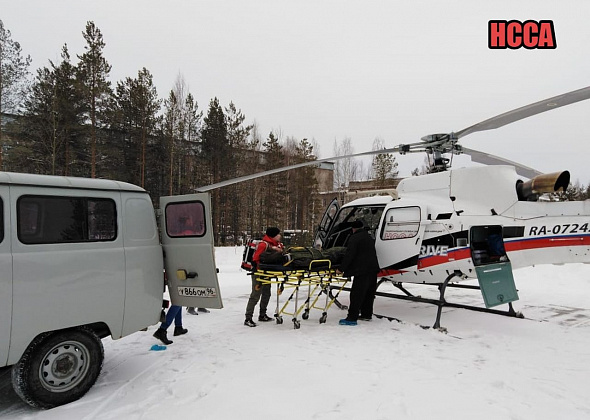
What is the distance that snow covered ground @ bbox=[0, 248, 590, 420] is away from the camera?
11.1 ft

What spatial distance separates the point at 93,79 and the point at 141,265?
1853 cm

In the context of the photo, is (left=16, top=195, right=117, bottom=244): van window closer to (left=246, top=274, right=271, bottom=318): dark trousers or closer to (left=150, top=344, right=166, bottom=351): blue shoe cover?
(left=150, top=344, right=166, bottom=351): blue shoe cover

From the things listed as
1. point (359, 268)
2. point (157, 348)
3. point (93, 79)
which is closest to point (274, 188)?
point (93, 79)

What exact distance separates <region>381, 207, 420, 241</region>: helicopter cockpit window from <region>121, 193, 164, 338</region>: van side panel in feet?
14.5

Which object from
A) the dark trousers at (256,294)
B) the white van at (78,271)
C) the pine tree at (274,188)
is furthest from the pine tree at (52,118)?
the white van at (78,271)

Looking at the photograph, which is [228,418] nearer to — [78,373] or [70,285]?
[78,373]

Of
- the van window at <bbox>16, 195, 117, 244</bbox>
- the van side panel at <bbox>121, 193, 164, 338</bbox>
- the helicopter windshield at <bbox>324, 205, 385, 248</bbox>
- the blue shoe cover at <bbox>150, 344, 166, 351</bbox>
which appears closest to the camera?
the van window at <bbox>16, 195, 117, 244</bbox>

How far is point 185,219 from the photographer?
4512mm

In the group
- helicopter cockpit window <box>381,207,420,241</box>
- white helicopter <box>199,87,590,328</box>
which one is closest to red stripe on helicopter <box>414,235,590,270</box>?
white helicopter <box>199,87,590,328</box>

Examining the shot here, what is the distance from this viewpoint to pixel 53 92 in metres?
18.1

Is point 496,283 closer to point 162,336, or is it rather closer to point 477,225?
point 477,225

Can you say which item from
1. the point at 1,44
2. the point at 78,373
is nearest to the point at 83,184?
the point at 78,373

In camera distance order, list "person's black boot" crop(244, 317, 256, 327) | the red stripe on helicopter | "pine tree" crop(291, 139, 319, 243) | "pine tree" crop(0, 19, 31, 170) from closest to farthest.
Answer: the red stripe on helicopter → "person's black boot" crop(244, 317, 256, 327) → "pine tree" crop(0, 19, 31, 170) → "pine tree" crop(291, 139, 319, 243)

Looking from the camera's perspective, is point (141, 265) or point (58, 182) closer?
point (58, 182)
